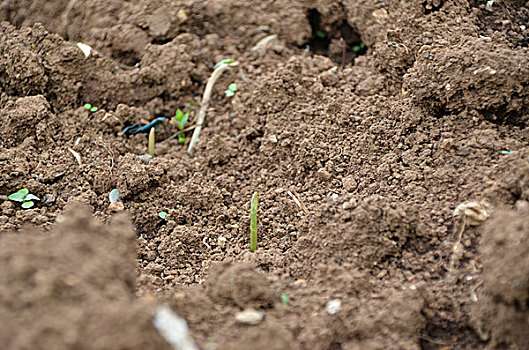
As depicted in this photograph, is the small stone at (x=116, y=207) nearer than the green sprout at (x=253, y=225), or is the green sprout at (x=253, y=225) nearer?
the green sprout at (x=253, y=225)

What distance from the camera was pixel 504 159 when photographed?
5.74 feet

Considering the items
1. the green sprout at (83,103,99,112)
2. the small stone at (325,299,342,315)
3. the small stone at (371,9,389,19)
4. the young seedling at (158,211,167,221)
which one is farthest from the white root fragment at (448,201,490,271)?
the green sprout at (83,103,99,112)

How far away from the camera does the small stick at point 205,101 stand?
2.53m

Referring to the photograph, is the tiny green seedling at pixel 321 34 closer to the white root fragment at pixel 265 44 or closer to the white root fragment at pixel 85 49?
the white root fragment at pixel 265 44

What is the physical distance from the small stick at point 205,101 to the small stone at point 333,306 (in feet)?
4.04

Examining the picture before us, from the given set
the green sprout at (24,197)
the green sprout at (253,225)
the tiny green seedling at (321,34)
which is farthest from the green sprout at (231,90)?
the green sprout at (24,197)

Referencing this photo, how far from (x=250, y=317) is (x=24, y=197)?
128 centimetres

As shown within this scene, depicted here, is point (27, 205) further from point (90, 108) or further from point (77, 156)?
point (90, 108)

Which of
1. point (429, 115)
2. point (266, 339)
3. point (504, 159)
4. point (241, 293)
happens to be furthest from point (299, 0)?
point (266, 339)

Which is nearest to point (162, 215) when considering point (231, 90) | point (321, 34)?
point (231, 90)

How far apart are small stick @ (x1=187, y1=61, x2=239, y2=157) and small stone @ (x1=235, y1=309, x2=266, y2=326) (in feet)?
4.01

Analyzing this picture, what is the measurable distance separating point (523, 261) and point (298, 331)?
629 mm

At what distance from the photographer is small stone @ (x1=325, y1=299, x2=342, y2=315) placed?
1.49 metres

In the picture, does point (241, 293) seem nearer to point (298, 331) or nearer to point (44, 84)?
point (298, 331)
